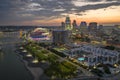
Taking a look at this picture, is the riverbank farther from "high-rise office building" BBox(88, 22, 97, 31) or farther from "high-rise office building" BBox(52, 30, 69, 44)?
"high-rise office building" BBox(88, 22, 97, 31)

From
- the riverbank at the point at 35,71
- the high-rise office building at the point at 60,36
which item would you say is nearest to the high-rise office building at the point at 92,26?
the high-rise office building at the point at 60,36

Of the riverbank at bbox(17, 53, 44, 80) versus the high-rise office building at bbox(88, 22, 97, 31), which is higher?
the high-rise office building at bbox(88, 22, 97, 31)

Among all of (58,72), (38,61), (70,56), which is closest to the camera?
(58,72)

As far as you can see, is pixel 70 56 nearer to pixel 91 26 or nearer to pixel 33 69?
pixel 33 69

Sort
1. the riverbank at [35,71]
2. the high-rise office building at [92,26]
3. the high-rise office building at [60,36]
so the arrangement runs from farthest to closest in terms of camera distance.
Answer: the high-rise office building at [92,26], the high-rise office building at [60,36], the riverbank at [35,71]

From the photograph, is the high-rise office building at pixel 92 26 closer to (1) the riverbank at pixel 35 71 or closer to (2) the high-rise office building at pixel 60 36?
(2) the high-rise office building at pixel 60 36

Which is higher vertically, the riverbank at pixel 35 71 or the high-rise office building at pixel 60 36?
the high-rise office building at pixel 60 36

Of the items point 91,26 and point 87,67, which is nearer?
point 87,67

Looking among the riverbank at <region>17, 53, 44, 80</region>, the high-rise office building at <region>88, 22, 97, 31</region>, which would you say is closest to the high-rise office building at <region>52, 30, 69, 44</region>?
the riverbank at <region>17, 53, 44, 80</region>

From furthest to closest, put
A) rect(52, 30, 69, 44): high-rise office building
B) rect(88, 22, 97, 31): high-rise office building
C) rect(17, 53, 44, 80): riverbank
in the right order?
rect(88, 22, 97, 31): high-rise office building → rect(52, 30, 69, 44): high-rise office building → rect(17, 53, 44, 80): riverbank

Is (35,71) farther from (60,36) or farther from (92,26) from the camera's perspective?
(92,26)

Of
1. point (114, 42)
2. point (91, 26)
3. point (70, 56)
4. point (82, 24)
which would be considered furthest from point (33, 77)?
point (82, 24)
